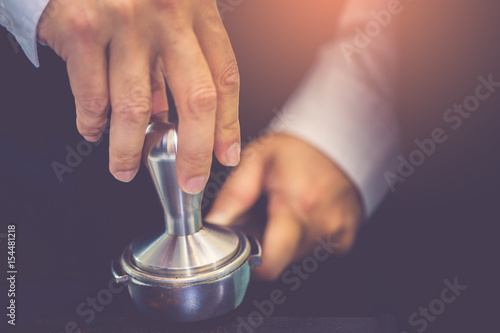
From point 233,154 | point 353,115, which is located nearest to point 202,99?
point 233,154

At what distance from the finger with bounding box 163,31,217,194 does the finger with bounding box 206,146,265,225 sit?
1.12 ft

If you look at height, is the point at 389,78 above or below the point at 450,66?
below

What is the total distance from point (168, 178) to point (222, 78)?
163 millimetres

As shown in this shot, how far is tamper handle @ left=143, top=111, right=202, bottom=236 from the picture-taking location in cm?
53

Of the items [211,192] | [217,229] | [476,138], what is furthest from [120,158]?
[476,138]

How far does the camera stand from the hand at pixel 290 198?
3.05 feet

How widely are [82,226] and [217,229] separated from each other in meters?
0.55

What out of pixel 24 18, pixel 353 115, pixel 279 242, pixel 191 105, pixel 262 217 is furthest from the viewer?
pixel 353 115

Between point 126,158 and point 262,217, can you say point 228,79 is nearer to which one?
point 126,158

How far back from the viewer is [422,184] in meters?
1.39

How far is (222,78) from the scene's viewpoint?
2.00 feet

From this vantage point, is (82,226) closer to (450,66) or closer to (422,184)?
(422,184)

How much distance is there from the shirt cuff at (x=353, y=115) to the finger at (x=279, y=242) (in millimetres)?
370

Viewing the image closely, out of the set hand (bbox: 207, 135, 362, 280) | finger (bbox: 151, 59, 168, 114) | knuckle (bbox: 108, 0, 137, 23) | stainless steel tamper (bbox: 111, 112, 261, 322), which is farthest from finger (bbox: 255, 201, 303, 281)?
knuckle (bbox: 108, 0, 137, 23)
